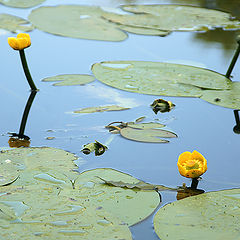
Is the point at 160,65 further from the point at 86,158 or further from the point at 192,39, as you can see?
the point at 86,158

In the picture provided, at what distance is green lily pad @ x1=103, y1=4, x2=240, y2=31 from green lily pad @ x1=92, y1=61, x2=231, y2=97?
76 centimetres

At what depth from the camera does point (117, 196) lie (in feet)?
3.93

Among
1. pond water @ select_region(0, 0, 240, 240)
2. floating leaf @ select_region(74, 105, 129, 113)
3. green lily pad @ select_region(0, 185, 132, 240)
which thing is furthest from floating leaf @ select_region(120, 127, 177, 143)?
green lily pad @ select_region(0, 185, 132, 240)

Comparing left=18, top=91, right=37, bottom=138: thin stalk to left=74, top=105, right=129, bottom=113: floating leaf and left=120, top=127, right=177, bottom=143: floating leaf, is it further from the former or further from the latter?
left=120, top=127, right=177, bottom=143: floating leaf

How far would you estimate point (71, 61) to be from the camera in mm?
2305

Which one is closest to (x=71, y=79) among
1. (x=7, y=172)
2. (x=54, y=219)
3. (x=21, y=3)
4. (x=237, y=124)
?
(x=237, y=124)

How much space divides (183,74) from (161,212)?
3.36 feet

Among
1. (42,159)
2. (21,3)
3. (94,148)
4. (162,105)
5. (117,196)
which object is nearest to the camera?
(117,196)

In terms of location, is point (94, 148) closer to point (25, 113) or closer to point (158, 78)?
point (25, 113)

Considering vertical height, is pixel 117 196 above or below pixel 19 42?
below

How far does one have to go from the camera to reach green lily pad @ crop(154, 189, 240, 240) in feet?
3.43

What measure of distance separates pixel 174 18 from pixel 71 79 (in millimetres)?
1168

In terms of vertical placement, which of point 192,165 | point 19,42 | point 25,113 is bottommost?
point 25,113

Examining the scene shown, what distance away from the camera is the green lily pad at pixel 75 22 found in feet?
8.75
